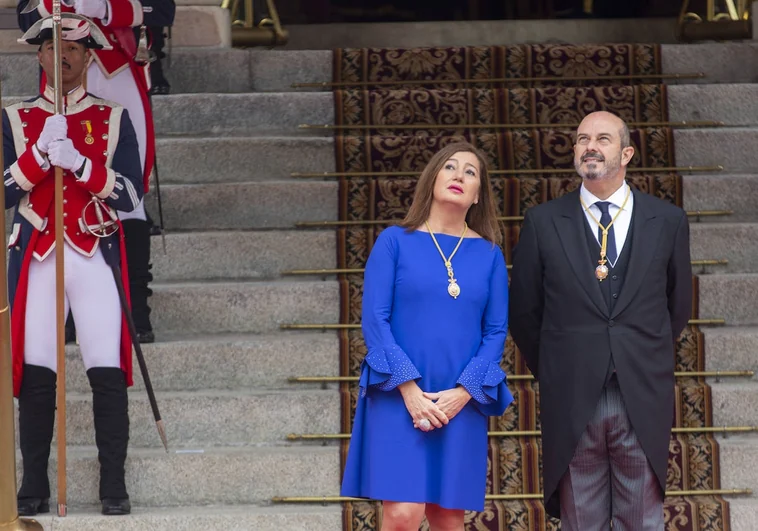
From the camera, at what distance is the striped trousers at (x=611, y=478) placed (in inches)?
139

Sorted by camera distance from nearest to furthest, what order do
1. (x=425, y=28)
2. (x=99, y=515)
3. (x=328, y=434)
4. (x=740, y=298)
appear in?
(x=99, y=515), (x=328, y=434), (x=740, y=298), (x=425, y=28)

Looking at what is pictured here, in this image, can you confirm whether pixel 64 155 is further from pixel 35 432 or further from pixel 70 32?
pixel 35 432

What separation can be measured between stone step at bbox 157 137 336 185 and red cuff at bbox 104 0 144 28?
3.77ft

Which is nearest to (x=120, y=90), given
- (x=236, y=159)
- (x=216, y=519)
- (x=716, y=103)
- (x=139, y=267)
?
(x=139, y=267)

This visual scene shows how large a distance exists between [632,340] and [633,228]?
31 cm

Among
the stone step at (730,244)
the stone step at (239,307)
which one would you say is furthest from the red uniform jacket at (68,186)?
the stone step at (730,244)

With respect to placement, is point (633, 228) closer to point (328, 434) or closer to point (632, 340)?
point (632, 340)

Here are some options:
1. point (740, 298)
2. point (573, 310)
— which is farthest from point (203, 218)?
point (573, 310)

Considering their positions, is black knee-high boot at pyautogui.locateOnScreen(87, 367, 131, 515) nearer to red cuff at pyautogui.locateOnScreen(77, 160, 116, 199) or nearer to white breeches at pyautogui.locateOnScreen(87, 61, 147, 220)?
red cuff at pyautogui.locateOnScreen(77, 160, 116, 199)

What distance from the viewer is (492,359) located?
360 centimetres

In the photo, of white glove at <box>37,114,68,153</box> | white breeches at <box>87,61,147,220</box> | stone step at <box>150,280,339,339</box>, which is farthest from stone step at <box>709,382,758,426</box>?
white glove at <box>37,114,68,153</box>

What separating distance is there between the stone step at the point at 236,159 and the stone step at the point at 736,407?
7.57ft

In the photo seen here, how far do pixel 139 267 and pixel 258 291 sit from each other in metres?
0.56

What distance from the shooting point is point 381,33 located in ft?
28.8
